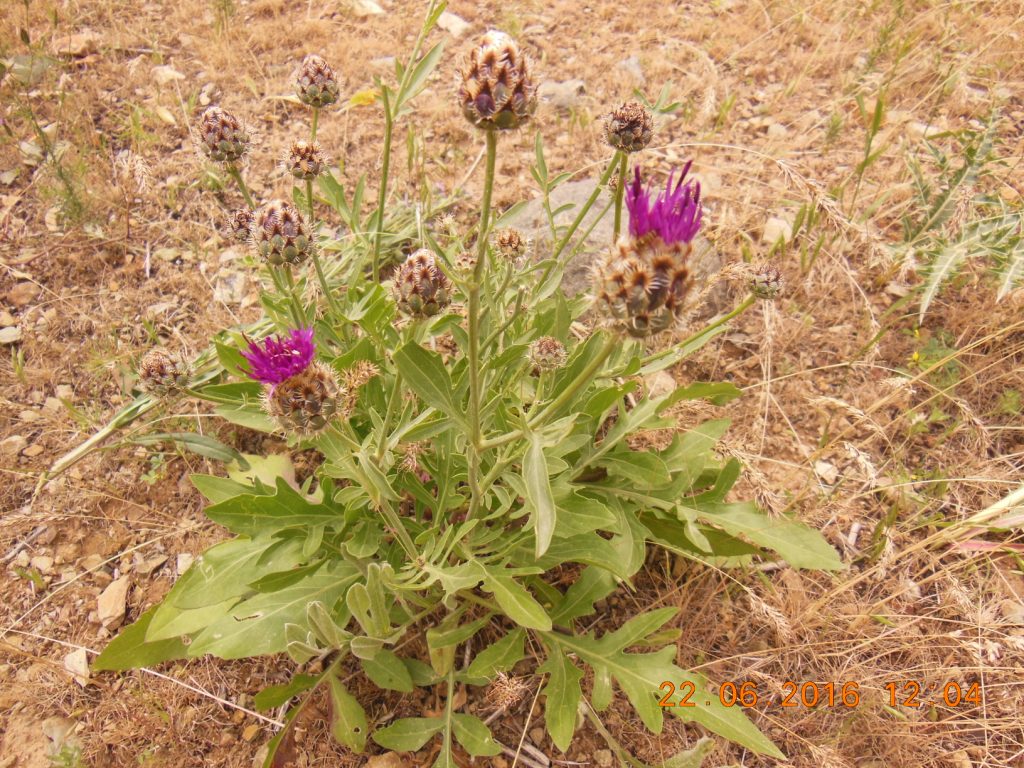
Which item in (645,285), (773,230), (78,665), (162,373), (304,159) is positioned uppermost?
(645,285)

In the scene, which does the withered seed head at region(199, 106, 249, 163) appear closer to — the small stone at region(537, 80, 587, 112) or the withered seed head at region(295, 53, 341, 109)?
the withered seed head at region(295, 53, 341, 109)

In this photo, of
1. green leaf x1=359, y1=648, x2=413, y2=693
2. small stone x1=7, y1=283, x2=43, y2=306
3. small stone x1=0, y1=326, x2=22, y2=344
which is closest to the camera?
green leaf x1=359, y1=648, x2=413, y2=693

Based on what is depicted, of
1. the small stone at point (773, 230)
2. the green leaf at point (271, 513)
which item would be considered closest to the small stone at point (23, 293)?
the green leaf at point (271, 513)


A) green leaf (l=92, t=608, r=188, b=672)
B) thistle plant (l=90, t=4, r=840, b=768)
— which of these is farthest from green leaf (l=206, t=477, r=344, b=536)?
green leaf (l=92, t=608, r=188, b=672)

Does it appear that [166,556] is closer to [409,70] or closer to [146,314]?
[146,314]

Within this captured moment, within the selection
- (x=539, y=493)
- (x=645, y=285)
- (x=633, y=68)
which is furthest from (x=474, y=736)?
(x=633, y=68)

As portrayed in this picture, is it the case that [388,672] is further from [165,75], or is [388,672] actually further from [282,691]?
[165,75]
